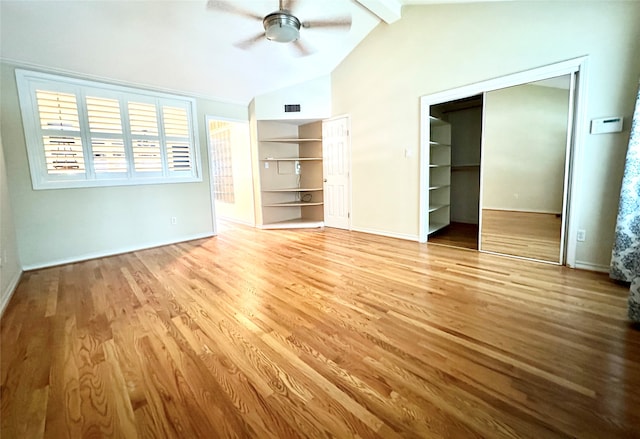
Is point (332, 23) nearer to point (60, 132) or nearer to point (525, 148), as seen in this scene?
point (525, 148)

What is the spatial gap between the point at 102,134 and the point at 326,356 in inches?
169

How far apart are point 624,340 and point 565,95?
2.51m

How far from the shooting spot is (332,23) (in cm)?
265

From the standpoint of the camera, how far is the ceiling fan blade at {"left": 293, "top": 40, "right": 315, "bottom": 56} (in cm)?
303

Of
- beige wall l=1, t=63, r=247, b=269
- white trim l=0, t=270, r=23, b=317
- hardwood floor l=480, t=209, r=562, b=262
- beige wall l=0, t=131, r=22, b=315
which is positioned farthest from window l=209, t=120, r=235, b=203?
hardwood floor l=480, t=209, r=562, b=262

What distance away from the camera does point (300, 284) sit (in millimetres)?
2674

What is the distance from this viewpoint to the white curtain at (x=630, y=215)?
88.7 inches

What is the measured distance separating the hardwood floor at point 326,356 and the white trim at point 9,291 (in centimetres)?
6

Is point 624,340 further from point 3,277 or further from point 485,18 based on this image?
point 3,277

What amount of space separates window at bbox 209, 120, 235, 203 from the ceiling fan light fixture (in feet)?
12.4

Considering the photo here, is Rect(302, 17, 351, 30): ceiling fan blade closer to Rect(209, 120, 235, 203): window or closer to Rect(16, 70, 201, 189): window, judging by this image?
Rect(16, 70, 201, 189): window

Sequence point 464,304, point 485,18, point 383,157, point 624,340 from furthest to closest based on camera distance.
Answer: point 383,157
point 485,18
point 464,304
point 624,340

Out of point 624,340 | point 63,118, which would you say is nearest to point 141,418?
point 624,340

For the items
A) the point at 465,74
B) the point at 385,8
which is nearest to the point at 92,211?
the point at 385,8
